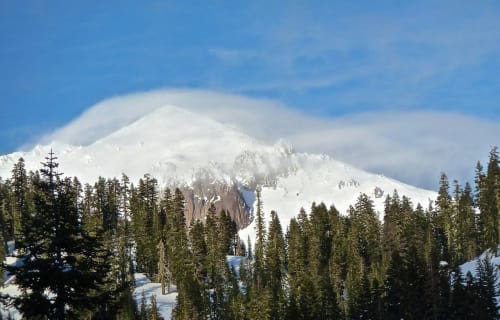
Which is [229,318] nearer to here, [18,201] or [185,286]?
[185,286]

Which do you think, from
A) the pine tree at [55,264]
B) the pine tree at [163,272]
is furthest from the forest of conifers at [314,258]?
the pine tree at [55,264]

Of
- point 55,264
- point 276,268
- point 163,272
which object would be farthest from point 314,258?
point 55,264

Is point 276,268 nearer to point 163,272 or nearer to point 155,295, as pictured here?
point 163,272

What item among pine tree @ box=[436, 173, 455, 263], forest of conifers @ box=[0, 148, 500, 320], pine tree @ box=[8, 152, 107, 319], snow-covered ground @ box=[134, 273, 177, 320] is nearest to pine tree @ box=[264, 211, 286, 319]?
forest of conifers @ box=[0, 148, 500, 320]

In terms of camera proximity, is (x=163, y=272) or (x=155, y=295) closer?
(x=155, y=295)

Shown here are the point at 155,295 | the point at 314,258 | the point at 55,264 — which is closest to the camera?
the point at 55,264

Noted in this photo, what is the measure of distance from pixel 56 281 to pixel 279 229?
110073mm

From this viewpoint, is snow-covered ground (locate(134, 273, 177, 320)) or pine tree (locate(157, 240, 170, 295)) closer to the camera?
snow-covered ground (locate(134, 273, 177, 320))

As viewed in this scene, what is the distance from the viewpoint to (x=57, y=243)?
2339cm

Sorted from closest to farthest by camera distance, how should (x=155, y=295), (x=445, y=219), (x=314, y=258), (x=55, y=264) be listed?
(x=55, y=264) < (x=155, y=295) < (x=314, y=258) < (x=445, y=219)

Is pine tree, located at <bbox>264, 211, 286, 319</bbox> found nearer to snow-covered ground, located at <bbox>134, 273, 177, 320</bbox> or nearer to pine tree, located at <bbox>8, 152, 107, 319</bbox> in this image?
snow-covered ground, located at <bbox>134, 273, 177, 320</bbox>

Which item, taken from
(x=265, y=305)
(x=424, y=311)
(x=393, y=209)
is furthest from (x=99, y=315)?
(x=393, y=209)

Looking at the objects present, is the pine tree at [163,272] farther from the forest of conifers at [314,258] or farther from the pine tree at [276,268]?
the pine tree at [276,268]

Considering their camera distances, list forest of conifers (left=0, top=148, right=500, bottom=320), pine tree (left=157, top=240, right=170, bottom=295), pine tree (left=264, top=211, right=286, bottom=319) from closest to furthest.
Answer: forest of conifers (left=0, top=148, right=500, bottom=320) → pine tree (left=264, top=211, right=286, bottom=319) → pine tree (left=157, top=240, right=170, bottom=295)
